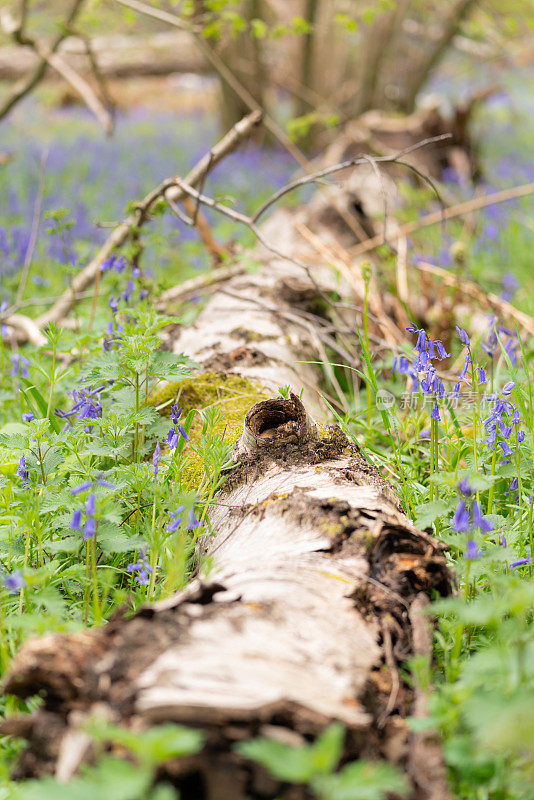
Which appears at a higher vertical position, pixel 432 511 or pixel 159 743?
pixel 159 743

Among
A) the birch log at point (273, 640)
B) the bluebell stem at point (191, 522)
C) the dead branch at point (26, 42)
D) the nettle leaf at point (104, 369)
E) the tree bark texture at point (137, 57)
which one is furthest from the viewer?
the tree bark texture at point (137, 57)

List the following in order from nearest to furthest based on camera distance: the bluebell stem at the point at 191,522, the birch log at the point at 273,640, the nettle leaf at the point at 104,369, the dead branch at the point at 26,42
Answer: the birch log at the point at 273,640 → the bluebell stem at the point at 191,522 → the nettle leaf at the point at 104,369 → the dead branch at the point at 26,42

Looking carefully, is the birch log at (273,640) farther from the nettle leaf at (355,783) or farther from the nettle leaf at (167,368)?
the nettle leaf at (167,368)

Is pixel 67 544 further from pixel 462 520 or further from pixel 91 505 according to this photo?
pixel 462 520

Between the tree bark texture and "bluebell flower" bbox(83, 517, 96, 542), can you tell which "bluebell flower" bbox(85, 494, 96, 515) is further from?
the tree bark texture

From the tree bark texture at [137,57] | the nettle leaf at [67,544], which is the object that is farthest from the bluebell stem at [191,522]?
the tree bark texture at [137,57]

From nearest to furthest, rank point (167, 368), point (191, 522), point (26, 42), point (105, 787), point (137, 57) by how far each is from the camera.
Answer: point (105, 787) < point (191, 522) < point (167, 368) < point (26, 42) < point (137, 57)

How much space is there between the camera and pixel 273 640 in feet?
4.00

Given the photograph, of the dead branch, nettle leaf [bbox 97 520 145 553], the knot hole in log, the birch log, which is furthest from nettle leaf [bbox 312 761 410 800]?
the dead branch

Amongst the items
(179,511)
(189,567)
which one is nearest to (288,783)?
(179,511)

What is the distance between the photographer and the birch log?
106 centimetres

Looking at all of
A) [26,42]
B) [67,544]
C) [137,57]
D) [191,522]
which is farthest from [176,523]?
[137,57]

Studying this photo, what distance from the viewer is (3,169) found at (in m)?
7.11

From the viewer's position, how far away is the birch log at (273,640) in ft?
3.48
